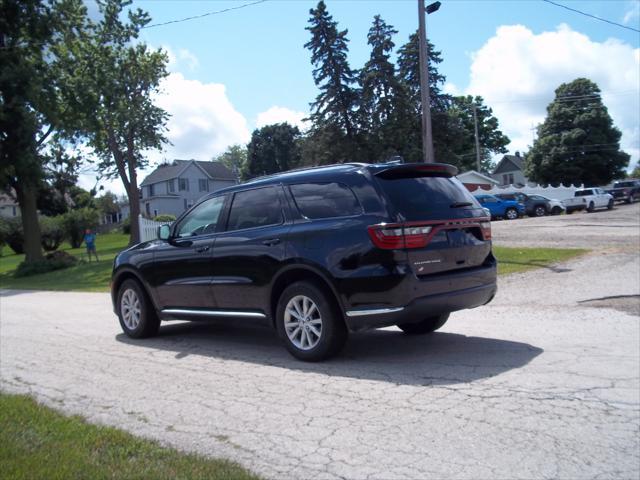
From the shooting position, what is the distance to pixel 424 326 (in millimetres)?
7273

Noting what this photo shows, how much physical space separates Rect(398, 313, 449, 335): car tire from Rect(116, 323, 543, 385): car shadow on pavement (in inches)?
3.5

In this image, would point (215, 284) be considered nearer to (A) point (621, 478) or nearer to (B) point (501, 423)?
(B) point (501, 423)

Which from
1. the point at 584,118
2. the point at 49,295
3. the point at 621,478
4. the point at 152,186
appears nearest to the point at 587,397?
the point at 621,478

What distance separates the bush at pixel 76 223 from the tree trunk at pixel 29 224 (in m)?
24.5

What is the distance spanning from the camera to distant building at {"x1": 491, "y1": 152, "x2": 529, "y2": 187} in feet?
284

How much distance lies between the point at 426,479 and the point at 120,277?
19.8 feet

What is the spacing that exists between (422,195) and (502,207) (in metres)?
32.9

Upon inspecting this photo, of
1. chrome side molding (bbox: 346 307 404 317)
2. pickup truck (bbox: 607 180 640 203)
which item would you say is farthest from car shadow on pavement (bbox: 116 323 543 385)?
pickup truck (bbox: 607 180 640 203)

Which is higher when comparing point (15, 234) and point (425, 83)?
point (425, 83)

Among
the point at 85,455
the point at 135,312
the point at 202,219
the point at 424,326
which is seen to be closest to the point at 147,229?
the point at 135,312

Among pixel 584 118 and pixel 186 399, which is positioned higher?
pixel 584 118

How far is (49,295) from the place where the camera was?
55.8 ft

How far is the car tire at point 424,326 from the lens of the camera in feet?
23.6

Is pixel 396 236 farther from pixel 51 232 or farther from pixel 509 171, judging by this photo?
pixel 509 171
